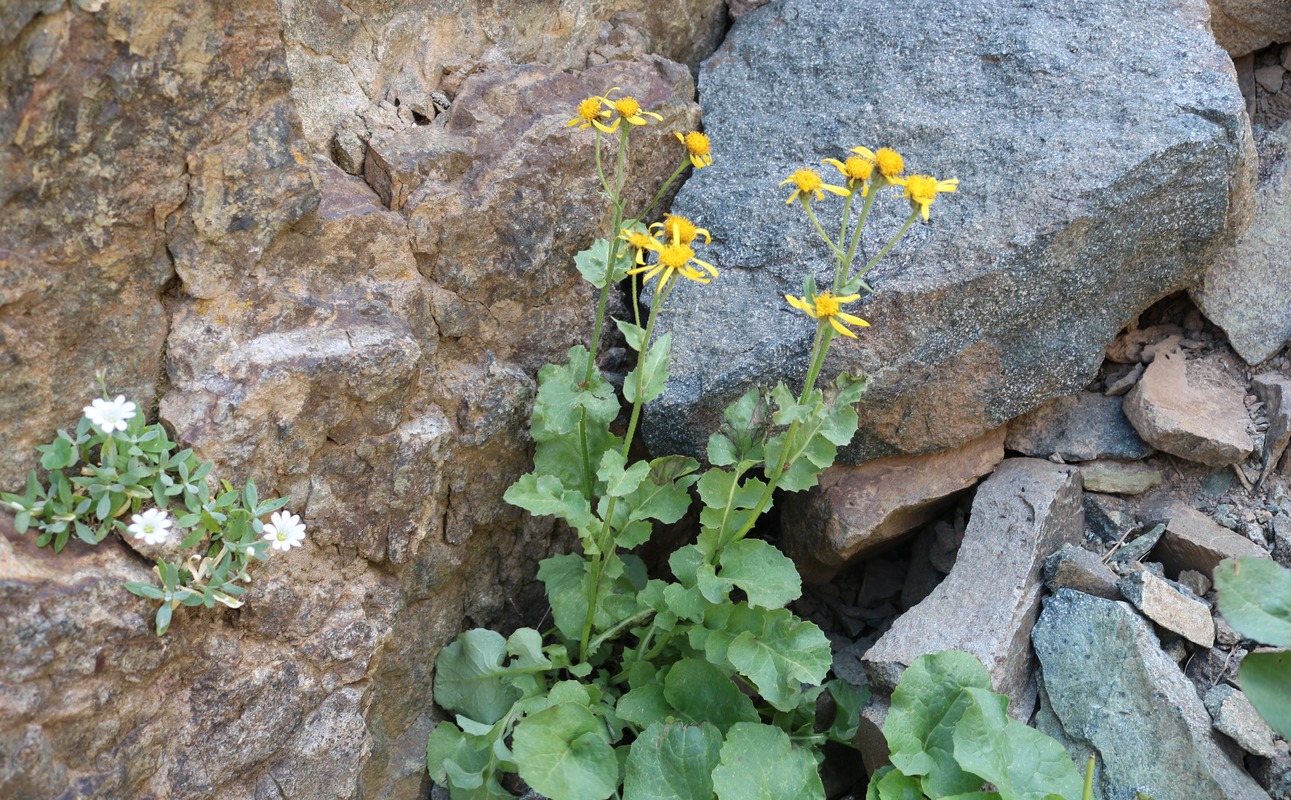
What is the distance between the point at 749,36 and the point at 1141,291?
5.12 ft

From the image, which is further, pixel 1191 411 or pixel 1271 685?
pixel 1191 411

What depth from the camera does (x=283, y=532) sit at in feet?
7.54

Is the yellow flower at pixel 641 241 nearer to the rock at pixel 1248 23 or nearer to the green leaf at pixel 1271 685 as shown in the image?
the green leaf at pixel 1271 685

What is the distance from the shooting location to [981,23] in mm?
3160

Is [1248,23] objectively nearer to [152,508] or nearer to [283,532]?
[283,532]

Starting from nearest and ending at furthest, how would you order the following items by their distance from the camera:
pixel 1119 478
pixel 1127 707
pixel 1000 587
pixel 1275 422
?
pixel 1127 707, pixel 1000 587, pixel 1275 422, pixel 1119 478

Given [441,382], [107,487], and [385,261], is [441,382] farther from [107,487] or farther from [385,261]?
[107,487]

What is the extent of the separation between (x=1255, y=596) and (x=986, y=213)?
1.19 m

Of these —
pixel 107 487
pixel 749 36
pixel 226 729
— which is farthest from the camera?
pixel 749 36

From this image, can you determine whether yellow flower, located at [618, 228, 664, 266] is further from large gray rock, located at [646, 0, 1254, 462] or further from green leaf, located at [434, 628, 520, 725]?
green leaf, located at [434, 628, 520, 725]

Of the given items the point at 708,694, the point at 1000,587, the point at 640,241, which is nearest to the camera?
the point at 640,241

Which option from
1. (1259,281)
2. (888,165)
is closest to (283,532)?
(888,165)

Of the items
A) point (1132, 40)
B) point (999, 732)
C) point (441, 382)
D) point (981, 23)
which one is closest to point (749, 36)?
point (981, 23)

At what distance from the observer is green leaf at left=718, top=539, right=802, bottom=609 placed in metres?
2.51
